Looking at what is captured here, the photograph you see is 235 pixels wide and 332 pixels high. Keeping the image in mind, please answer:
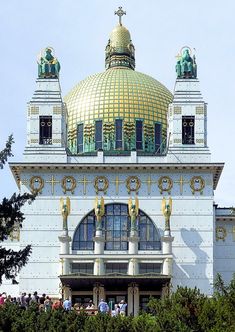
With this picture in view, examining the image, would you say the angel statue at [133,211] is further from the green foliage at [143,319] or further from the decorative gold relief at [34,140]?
the green foliage at [143,319]

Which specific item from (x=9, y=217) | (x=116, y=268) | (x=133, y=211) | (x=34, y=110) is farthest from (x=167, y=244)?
(x=9, y=217)

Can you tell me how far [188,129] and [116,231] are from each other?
6.64m

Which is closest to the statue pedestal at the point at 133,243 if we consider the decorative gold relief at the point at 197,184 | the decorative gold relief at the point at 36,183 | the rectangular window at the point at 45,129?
the decorative gold relief at the point at 197,184

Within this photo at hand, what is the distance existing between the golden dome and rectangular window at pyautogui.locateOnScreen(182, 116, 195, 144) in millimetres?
3636

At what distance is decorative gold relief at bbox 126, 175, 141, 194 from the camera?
62656mm

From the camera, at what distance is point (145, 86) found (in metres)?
69.9

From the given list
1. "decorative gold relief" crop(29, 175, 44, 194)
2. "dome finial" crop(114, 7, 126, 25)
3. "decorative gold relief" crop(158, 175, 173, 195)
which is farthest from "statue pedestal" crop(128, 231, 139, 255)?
"dome finial" crop(114, 7, 126, 25)

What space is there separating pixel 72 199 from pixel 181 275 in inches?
262

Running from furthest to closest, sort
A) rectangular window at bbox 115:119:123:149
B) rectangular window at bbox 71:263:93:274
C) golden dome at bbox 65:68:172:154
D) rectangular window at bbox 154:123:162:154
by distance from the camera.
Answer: rectangular window at bbox 154:123:162:154, golden dome at bbox 65:68:172:154, rectangular window at bbox 115:119:123:149, rectangular window at bbox 71:263:93:274

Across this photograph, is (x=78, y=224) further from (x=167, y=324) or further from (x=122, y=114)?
(x=167, y=324)

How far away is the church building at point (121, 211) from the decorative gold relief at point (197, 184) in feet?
0.17

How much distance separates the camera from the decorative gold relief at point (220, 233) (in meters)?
65.7

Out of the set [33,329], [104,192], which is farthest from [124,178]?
[33,329]

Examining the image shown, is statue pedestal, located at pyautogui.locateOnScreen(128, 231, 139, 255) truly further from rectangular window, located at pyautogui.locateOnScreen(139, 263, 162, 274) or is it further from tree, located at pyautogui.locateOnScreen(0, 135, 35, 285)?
tree, located at pyautogui.locateOnScreen(0, 135, 35, 285)
